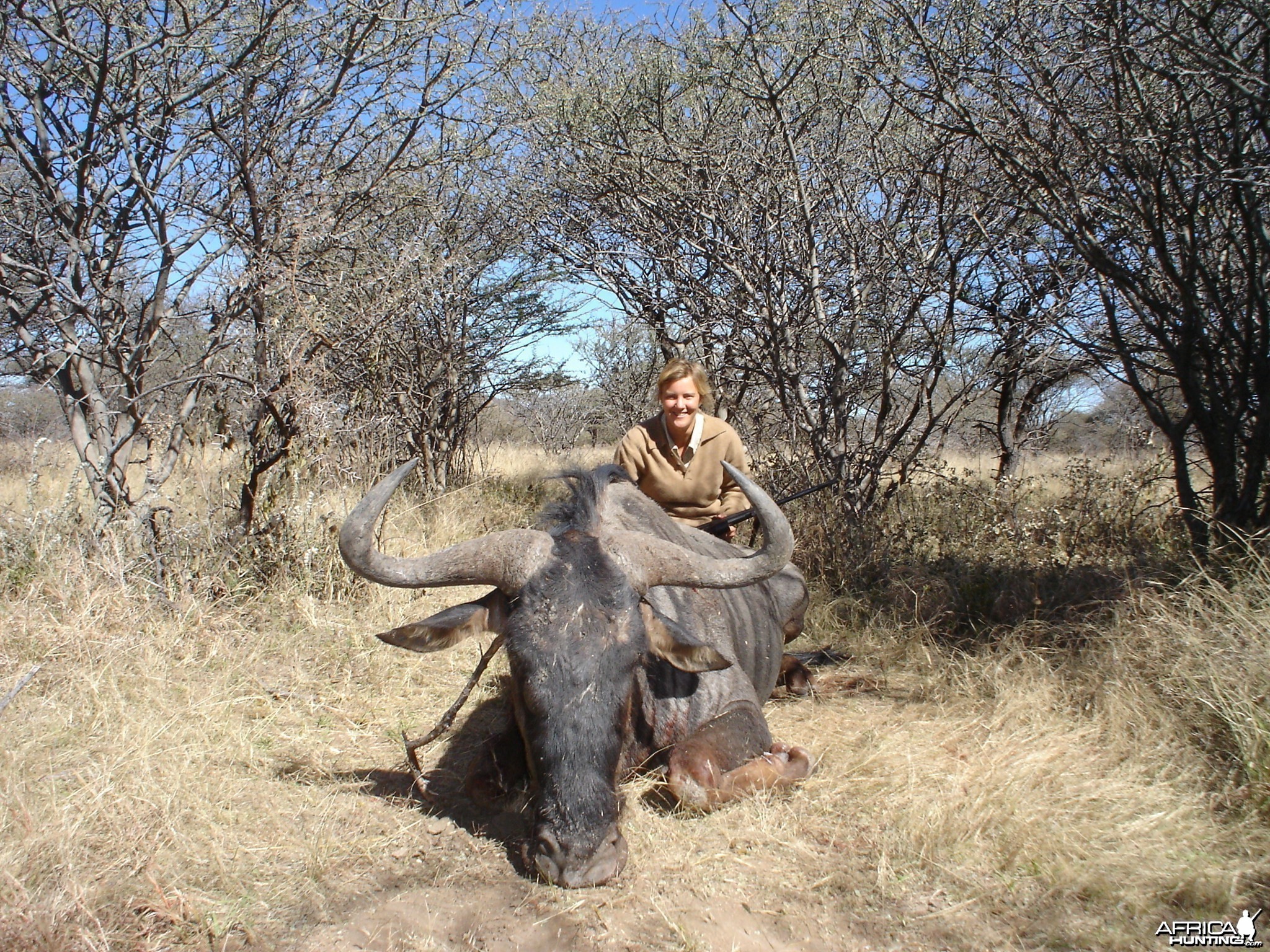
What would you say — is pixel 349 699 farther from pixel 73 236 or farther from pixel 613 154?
pixel 613 154

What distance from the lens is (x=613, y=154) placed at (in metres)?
6.95

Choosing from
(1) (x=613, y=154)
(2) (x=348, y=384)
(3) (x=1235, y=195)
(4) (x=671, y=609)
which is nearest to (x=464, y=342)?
(2) (x=348, y=384)

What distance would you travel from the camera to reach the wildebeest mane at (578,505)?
11.0 ft

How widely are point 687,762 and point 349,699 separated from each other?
6.59 feet

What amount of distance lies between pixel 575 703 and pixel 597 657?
167 mm

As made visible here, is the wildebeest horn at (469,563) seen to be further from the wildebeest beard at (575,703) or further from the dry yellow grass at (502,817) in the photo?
the dry yellow grass at (502,817)

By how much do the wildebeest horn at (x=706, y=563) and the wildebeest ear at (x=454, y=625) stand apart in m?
0.52

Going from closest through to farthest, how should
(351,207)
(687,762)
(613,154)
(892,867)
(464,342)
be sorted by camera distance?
(892,867) < (687,762) < (351,207) < (613,154) < (464,342)

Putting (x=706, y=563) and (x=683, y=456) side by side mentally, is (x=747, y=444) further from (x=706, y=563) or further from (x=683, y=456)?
(x=706, y=563)

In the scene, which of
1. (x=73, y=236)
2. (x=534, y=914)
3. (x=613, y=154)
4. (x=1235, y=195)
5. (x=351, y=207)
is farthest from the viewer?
(x=613, y=154)

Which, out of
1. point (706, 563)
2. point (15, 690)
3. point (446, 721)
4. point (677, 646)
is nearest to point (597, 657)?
point (677, 646)

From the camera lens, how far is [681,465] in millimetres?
5172

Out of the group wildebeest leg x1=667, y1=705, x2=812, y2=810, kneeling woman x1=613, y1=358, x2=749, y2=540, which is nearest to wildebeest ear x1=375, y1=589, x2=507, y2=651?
wildebeest leg x1=667, y1=705, x2=812, y2=810

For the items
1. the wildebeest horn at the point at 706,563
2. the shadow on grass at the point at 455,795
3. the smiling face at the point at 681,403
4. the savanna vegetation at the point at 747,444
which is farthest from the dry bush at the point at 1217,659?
the shadow on grass at the point at 455,795
